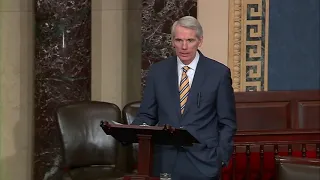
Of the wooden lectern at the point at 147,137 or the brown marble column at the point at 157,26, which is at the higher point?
the brown marble column at the point at 157,26

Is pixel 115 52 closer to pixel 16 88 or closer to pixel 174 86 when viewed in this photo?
pixel 16 88

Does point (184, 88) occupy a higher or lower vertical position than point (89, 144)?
higher

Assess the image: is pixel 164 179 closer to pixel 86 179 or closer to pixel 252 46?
pixel 86 179

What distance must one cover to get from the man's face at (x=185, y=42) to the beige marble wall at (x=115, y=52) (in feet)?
7.80

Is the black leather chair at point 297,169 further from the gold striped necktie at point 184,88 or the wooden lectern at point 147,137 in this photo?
the gold striped necktie at point 184,88

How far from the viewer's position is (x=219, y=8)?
223 inches

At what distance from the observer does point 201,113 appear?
3.21m

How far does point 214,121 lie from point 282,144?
1648 millimetres

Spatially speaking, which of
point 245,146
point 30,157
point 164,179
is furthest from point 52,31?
point 164,179

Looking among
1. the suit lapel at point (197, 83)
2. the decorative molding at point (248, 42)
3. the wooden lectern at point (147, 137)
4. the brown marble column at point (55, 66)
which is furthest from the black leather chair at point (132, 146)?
the wooden lectern at point (147, 137)

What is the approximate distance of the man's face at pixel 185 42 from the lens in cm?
319

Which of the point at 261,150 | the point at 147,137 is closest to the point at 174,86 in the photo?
the point at 147,137

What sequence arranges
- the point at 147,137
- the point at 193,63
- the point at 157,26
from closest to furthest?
the point at 147,137
the point at 193,63
the point at 157,26

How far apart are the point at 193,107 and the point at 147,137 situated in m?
0.36
